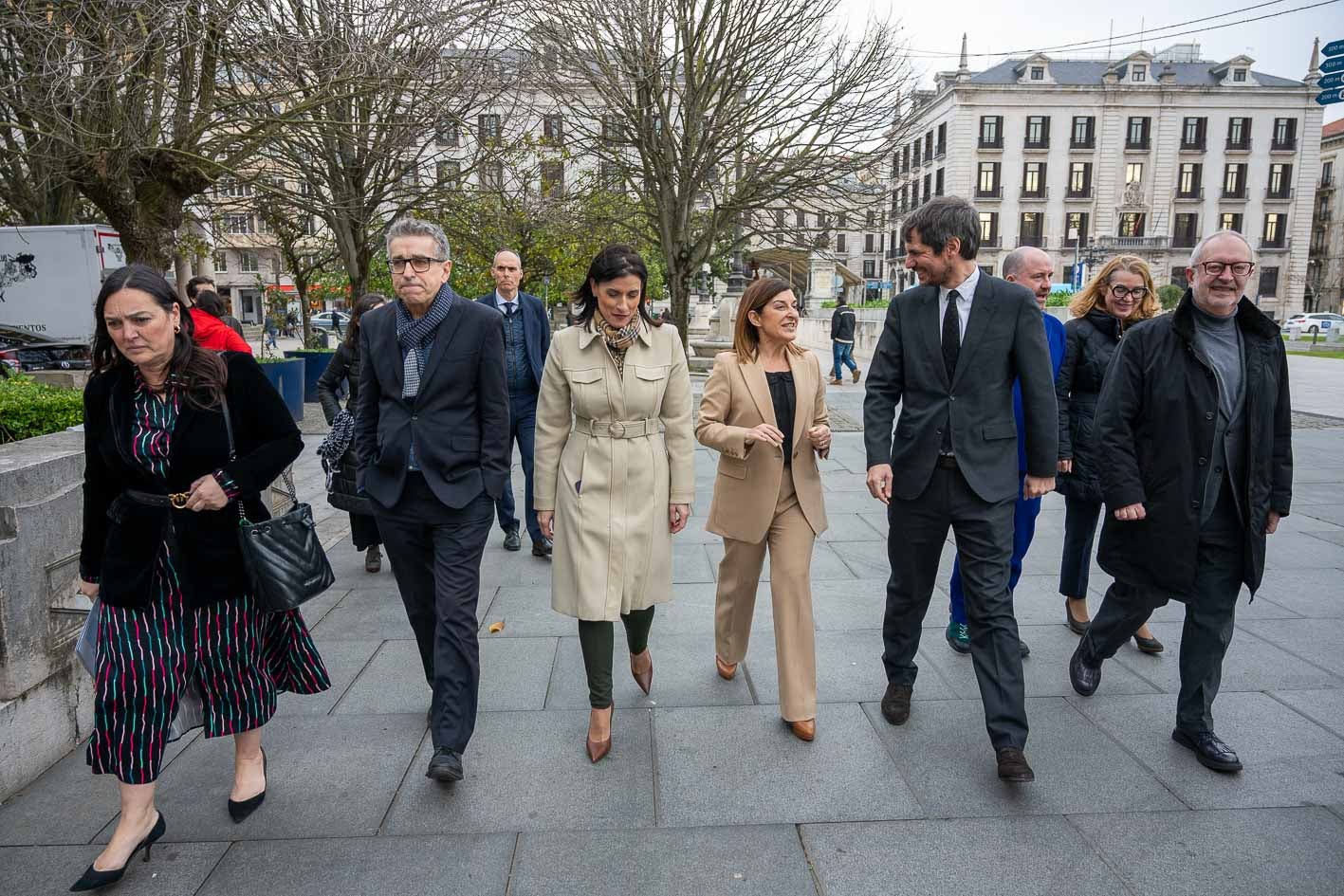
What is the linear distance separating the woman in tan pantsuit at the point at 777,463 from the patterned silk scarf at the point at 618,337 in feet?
1.34

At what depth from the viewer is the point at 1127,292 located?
166 inches

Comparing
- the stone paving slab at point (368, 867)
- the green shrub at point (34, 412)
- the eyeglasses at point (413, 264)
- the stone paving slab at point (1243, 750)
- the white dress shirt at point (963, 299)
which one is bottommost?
the stone paving slab at point (368, 867)

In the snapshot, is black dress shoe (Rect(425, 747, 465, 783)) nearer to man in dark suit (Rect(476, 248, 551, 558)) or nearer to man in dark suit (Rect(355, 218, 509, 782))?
man in dark suit (Rect(355, 218, 509, 782))

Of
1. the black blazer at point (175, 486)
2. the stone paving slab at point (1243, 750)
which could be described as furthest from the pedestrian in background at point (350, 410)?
the stone paving slab at point (1243, 750)

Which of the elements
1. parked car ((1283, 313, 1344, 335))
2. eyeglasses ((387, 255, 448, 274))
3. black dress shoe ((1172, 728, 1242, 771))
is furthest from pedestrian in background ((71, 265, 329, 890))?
parked car ((1283, 313, 1344, 335))

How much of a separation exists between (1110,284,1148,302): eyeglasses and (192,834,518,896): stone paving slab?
3.69m

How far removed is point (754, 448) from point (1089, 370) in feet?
6.49

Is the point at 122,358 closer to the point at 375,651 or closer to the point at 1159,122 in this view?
the point at 375,651

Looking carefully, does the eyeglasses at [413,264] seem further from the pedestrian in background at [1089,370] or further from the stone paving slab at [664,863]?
the pedestrian in background at [1089,370]

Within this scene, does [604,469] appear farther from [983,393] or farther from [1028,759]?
[1028,759]

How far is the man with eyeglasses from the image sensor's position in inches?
126

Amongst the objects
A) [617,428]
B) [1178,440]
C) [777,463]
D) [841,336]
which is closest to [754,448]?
[777,463]

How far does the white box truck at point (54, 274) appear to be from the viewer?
14969 millimetres

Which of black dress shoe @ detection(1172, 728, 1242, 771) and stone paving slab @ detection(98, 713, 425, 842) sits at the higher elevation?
black dress shoe @ detection(1172, 728, 1242, 771)
